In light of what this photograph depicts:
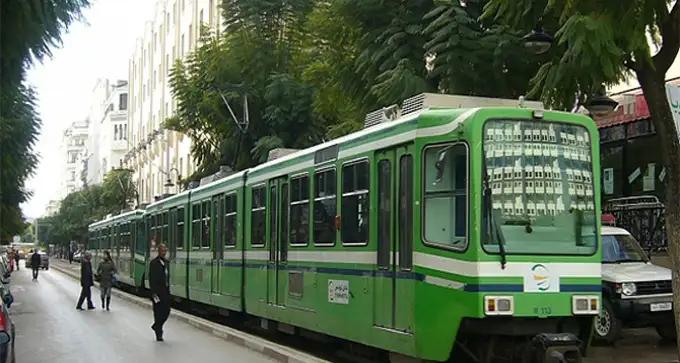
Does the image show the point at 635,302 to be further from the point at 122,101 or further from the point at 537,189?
the point at 122,101

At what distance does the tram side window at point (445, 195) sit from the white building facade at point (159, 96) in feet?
145

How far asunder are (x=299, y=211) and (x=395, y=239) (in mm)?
3702

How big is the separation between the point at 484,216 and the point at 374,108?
842 cm

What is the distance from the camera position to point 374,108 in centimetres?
1769

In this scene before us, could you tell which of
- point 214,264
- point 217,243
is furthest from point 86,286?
point 217,243

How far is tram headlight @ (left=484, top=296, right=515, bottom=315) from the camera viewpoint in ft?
30.6

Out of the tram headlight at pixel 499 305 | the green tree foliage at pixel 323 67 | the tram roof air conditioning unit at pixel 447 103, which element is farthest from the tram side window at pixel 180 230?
the tram headlight at pixel 499 305

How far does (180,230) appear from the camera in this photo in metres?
24.3

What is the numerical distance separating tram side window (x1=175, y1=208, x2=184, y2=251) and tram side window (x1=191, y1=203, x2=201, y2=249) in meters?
1.25

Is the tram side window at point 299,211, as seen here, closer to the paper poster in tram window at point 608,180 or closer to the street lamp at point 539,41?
the street lamp at point 539,41

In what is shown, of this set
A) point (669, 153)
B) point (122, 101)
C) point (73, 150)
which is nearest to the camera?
point (669, 153)

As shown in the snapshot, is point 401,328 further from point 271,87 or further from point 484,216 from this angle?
point 271,87

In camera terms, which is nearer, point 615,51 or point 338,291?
point 615,51

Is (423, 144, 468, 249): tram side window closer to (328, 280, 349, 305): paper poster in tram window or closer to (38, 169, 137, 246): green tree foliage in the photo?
(328, 280, 349, 305): paper poster in tram window
